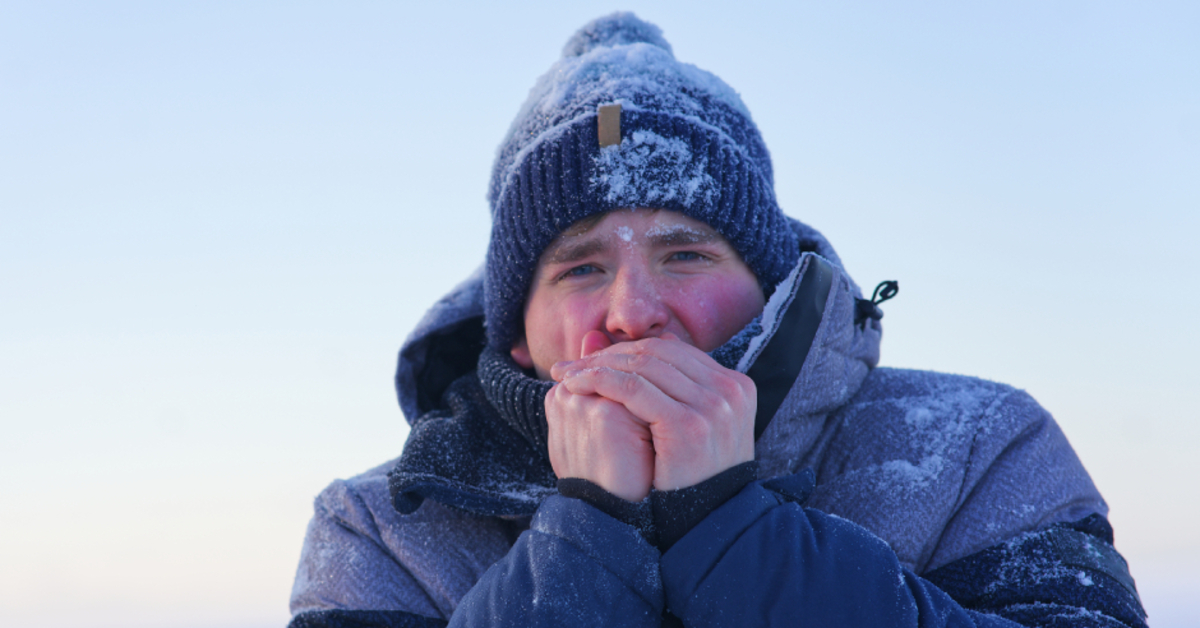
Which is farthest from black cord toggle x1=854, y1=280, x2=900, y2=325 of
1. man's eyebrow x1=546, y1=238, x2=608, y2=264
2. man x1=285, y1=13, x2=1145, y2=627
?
man's eyebrow x1=546, y1=238, x2=608, y2=264

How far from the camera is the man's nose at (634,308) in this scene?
2.10 m

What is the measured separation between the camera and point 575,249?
233cm

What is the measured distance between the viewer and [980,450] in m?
2.07

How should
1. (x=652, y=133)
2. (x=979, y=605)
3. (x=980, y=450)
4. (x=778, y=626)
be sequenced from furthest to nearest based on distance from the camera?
1. (x=652, y=133)
2. (x=980, y=450)
3. (x=979, y=605)
4. (x=778, y=626)

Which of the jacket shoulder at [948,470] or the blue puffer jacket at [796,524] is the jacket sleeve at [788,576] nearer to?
the blue puffer jacket at [796,524]

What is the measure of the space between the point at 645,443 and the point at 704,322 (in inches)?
24.8

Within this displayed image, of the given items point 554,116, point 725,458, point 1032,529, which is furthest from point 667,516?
point 554,116

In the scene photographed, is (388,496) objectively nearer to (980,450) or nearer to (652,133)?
(652,133)

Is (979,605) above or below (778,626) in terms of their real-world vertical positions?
below

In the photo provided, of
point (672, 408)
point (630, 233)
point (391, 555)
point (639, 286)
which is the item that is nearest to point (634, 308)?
point (639, 286)

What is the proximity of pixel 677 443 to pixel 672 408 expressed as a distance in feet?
0.21

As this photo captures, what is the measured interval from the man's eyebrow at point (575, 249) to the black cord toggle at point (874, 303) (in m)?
0.69

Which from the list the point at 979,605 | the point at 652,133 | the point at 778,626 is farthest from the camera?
the point at 652,133

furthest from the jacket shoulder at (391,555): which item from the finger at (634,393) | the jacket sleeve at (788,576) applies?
the jacket sleeve at (788,576)
